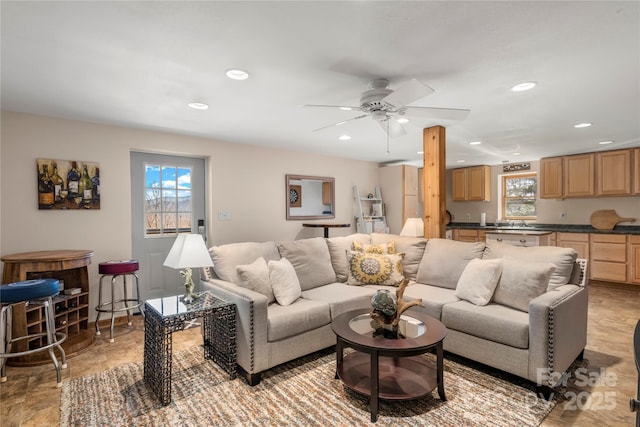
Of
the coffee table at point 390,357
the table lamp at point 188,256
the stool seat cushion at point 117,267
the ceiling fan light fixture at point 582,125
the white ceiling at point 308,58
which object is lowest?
the coffee table at point 390,357

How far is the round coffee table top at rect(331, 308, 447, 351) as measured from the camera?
1.94 meters

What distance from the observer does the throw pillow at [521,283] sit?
8.07ft

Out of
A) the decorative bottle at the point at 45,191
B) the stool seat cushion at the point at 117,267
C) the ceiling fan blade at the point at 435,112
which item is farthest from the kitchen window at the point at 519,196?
the decorative bottle at the point at 45,191

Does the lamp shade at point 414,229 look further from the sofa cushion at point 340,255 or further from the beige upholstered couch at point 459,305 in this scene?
the sofa cushion at point 340,255

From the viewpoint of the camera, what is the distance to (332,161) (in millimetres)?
5922

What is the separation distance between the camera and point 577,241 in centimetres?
548

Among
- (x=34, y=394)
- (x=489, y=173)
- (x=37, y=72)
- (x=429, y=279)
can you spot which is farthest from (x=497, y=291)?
(x=489, y=173)

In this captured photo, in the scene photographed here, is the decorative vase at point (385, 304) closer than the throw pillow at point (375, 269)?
Yes

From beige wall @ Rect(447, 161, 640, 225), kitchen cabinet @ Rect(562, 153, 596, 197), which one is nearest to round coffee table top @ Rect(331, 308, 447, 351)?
kitchen cabinet @ Rect(562, 153, 596, 197)

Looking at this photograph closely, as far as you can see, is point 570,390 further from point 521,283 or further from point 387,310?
point 387,310

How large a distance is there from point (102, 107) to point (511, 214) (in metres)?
7.31

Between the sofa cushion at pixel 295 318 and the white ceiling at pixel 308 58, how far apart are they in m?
1.78

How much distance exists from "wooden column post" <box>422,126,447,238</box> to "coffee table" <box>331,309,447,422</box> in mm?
1667

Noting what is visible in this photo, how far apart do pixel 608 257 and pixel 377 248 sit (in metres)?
4.35
